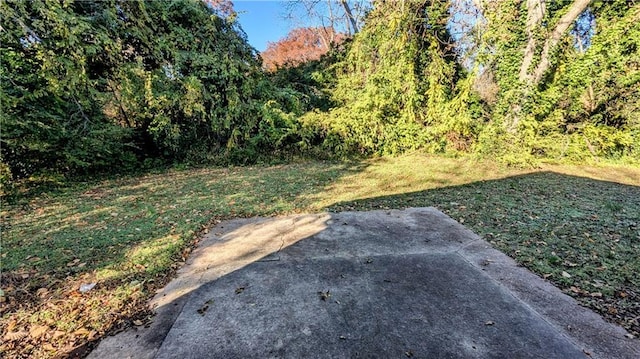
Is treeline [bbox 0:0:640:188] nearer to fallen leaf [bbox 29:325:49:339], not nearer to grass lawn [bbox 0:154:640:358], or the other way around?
grass lawn [bbox 0:154:640:358]

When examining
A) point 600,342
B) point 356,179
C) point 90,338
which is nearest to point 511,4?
point 356,179

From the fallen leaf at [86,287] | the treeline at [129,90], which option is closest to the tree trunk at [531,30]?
the treeline at [129,90]

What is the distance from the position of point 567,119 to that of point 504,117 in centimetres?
209

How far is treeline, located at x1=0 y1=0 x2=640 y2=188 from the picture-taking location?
635 cm

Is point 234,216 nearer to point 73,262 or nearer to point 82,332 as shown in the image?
point 73,262

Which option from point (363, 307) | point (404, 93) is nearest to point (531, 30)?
point (404, 93)

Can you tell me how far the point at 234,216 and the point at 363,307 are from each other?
8.78ft

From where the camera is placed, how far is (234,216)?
429cm

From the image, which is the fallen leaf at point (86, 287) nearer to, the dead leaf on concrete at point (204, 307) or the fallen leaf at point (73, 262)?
the fallen leaf at point (73, 262)

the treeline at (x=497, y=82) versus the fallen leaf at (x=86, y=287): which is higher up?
the treeline at (x=497, y=82)

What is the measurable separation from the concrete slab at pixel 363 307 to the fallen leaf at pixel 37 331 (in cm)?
54

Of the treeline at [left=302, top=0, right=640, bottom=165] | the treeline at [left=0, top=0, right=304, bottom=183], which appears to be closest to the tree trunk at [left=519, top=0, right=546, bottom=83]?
the treeline at [left=302, top=0, right=640, bottom=165]

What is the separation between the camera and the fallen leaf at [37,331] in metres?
1.98

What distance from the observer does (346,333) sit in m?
1.91
